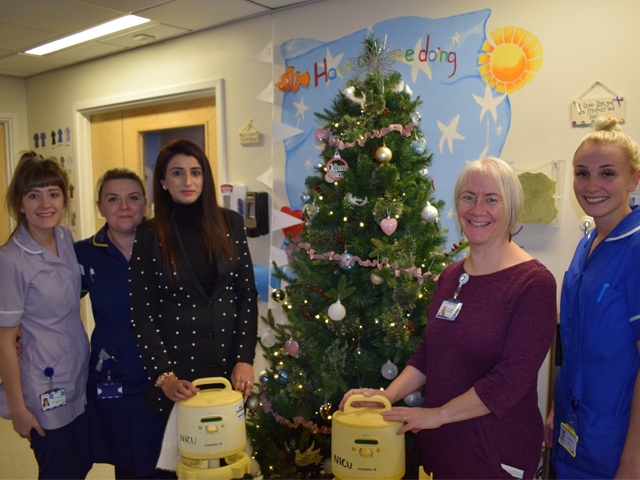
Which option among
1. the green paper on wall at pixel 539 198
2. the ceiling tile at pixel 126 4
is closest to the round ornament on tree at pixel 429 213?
the green paper on wall at pixel 539 198

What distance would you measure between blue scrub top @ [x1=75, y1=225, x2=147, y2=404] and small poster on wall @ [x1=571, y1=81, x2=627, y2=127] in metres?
1.91

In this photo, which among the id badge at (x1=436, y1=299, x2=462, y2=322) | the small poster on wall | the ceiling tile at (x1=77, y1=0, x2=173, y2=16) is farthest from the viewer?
the ceiling tile at (x1=77, y1=0, x2=173, y2=16)

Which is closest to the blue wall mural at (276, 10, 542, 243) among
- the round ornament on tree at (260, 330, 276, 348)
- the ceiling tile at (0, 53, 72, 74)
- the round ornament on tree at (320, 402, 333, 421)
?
the round ornament on tree at (260, 330, 276, 348)

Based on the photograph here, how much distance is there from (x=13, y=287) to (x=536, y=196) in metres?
2.09

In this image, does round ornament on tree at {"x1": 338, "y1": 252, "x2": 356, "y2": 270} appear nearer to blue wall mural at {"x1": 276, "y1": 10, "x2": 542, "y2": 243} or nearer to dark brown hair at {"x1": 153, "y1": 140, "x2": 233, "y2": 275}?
dark brown hair at {"x1": 153, "y1": 140, "x2": 233, "y2": 275}

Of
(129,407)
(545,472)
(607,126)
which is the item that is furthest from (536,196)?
(129,407)

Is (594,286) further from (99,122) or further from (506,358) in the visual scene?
(99,122)

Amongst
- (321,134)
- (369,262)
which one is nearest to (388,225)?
(369,262)

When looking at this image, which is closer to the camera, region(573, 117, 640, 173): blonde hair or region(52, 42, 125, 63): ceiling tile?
region(573, 117, 640, 173): blonde hair

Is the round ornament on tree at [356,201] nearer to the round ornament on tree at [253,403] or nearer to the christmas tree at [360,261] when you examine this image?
the christmas tree at [360,261]

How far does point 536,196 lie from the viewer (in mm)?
2285

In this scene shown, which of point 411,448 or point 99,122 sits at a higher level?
point 99,122

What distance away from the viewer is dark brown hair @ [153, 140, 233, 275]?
1.78 m

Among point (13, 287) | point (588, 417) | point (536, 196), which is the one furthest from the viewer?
point (536, 196)
